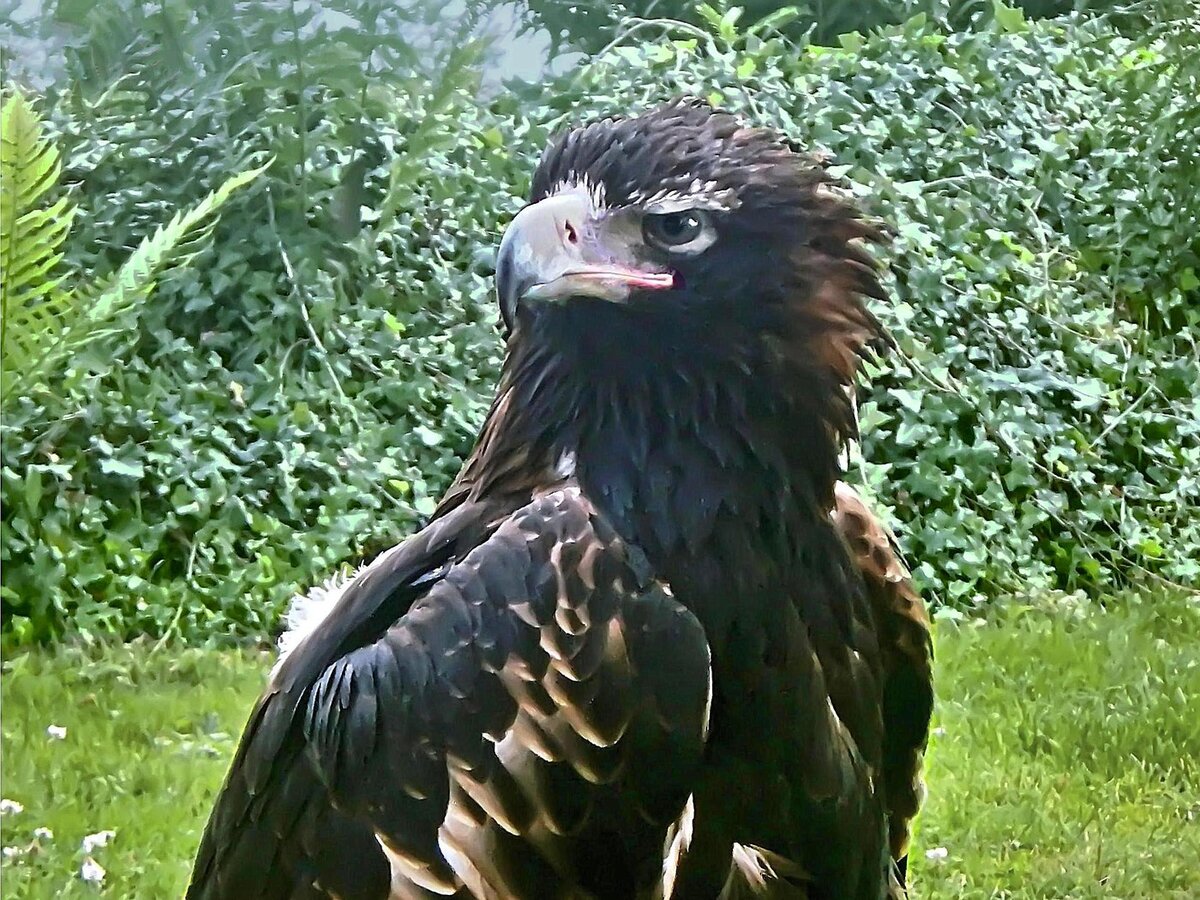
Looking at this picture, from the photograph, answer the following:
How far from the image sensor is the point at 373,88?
1455 mm

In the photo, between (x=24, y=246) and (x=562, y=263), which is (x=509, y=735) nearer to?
(x=562, y=263)

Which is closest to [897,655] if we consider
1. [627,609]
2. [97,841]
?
[627,609]

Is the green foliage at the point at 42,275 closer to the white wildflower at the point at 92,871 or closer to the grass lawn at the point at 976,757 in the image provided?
the grass lawn at the point at 976,757

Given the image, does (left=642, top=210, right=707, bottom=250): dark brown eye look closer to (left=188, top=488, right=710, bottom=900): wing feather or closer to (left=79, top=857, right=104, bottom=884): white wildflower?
(left=188, top=488, right=710, bottom=900): wing feather

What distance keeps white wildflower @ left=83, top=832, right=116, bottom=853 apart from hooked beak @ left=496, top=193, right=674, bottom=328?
745 mm

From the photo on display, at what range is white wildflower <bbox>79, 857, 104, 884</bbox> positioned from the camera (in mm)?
1423

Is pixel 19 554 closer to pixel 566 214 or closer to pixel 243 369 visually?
pixel 243 369

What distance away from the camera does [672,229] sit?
1.12 metres

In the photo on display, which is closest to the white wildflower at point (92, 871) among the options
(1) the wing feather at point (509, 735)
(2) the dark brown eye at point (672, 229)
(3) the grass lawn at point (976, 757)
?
(3) the grass lawn at point (976, 757)

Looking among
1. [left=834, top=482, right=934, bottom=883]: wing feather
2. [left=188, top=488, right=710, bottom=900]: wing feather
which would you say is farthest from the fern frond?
[left=834, top=482, right=934, bottom=883]: wing feather

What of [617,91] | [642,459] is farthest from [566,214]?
[617,91]

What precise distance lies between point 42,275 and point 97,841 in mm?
589

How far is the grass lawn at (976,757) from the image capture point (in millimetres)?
1435

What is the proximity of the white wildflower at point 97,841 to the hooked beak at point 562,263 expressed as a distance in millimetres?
745
